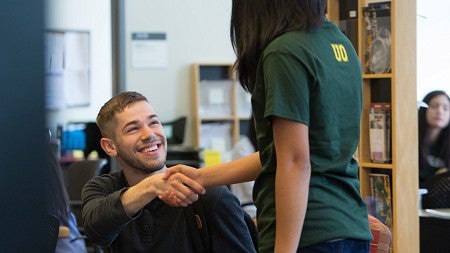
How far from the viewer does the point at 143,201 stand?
210cm

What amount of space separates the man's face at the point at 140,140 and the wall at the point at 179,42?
5.87 meters

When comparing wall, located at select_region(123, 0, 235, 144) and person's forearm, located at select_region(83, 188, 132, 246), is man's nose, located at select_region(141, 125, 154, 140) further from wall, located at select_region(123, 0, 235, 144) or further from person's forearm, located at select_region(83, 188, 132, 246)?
wall, located at select_region(123, 0, 235, 144)

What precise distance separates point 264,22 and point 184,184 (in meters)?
0.59

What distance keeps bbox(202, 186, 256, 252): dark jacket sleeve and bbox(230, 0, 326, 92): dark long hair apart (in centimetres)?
66

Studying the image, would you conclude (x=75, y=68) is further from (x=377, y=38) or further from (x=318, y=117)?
(x=318, y=117)

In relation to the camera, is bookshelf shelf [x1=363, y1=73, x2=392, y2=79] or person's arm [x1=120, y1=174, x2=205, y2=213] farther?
bookshelf shelf [x1=363, y1=73, x2=392, y2=79]

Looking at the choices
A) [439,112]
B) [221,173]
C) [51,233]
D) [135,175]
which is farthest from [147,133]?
[439,112]

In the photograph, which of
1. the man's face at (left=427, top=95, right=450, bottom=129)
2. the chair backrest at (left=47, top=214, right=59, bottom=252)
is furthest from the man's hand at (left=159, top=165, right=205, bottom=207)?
the man's face at (left=427, top=95, right=450, bottom=129)

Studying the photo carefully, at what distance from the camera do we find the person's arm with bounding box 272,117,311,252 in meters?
1.50

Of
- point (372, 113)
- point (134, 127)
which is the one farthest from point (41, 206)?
point (372, 113)

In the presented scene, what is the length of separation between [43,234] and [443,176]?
432 cm

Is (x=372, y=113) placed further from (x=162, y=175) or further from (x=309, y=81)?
(x=309, y=81)

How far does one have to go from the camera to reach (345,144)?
63.0 inches

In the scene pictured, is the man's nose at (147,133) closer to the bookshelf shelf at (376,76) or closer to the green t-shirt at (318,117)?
the green t-shirt at (318,117)
